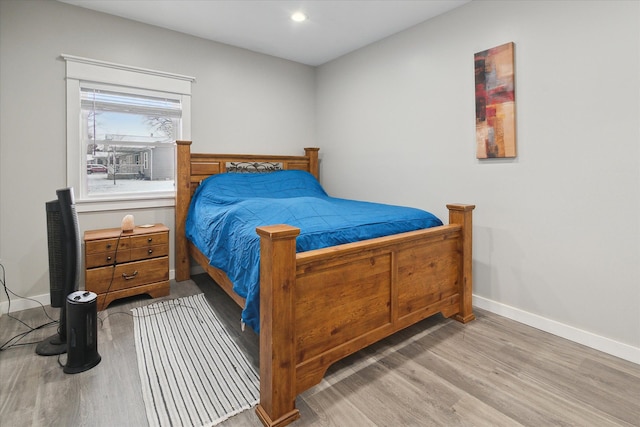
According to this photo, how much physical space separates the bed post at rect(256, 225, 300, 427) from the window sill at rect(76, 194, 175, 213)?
2.27m

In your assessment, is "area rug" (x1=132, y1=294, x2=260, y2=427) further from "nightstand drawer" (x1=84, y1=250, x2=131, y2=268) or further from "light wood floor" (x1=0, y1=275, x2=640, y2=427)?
"nightstand drawer" (x1=84, y1=250, x2=131, y2=268)

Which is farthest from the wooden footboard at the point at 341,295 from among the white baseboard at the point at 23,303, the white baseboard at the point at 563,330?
the white baseboard at the point at 23,303

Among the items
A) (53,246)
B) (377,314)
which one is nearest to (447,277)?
(377,314)

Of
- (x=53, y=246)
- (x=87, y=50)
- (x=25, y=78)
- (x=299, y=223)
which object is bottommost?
(x=53, y=246)

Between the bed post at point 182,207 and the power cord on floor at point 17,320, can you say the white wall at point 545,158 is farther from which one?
the power cord on floor at point 17,320

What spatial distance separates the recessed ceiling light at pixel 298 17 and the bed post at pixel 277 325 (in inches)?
91.4

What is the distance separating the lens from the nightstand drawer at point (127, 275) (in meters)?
2.55

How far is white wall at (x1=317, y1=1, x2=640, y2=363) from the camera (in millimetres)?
1938

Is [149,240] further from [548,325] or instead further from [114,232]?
[548,325]

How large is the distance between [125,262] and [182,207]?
784 millimetres

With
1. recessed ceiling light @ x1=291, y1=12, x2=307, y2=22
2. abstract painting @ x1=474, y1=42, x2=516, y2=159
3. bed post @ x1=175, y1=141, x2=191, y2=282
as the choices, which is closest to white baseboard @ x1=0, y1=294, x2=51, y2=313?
bed post @ x1=175, y1=141, x2=191, y2=282

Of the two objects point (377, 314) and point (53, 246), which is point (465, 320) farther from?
point (53, 246)

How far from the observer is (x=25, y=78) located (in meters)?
2.55

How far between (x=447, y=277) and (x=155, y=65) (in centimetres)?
330
